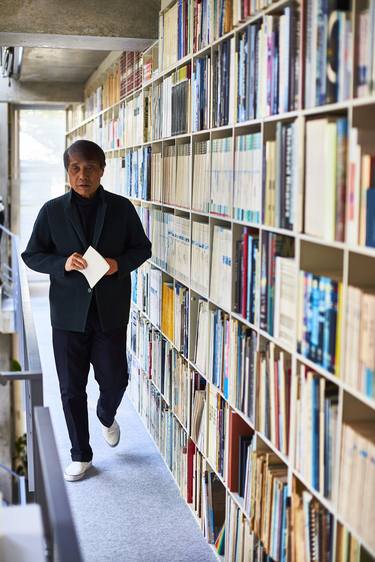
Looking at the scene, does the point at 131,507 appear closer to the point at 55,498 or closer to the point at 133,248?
the point at 133,248

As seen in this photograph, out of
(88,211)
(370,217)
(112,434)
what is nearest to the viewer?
(370,217)

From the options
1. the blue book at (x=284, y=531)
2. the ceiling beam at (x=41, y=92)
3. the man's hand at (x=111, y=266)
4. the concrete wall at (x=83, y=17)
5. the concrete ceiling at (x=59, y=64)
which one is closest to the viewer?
the blue book at (x=284, y=531)

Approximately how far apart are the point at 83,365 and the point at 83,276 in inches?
19.1

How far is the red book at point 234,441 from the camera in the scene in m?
2.98

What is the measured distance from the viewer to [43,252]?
384 centimetres

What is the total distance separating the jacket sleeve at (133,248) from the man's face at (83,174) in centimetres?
25

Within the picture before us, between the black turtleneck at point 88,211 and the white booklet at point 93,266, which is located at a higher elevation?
the black turtleneck at point 88,211

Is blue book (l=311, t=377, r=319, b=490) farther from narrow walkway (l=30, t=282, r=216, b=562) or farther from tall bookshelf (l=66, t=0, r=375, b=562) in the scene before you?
narrow walkway (l=30, t=282, r=216, b=562)

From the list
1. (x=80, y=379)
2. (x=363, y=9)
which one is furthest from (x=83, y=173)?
(x=363, y=9)

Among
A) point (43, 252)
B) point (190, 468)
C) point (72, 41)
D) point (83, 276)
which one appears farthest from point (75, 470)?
point (72, 41)

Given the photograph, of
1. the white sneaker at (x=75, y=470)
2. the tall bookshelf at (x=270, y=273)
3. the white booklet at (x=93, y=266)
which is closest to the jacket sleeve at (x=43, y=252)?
the white booklet at (x=93, y=266)

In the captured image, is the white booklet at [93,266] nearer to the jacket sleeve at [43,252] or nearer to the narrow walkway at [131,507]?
the jacket sleeve at [43,252]

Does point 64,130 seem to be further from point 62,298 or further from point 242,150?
point 242,150

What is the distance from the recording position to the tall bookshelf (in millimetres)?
1903
